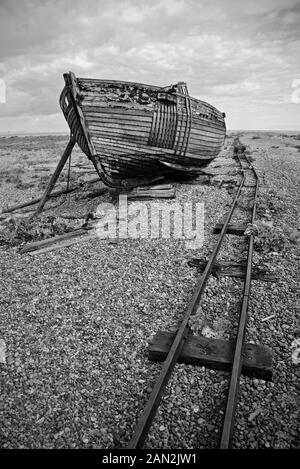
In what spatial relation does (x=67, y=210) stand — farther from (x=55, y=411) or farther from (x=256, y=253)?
(x=55, y=411)

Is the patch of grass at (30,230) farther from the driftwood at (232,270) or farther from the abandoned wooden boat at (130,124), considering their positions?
the driftwood at (232,270)

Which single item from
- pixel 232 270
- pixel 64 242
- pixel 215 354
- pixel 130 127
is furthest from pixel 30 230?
pixel 215 354

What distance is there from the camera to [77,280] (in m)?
5.83

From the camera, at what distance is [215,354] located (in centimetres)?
382

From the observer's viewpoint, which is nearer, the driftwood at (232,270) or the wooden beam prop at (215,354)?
the wooden beam prop at (215,354)

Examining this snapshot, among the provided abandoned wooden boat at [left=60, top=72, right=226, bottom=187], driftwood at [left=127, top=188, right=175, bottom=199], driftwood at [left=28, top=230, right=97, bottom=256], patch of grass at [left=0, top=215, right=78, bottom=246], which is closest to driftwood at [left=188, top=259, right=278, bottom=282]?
driftwood at [left=28, top=230, right=97, bottom=256]

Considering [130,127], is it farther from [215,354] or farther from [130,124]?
[215,354]

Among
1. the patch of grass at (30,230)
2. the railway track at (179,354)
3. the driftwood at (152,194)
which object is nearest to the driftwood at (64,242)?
the patch of grass at (30,230)

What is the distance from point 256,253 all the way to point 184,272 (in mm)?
1866

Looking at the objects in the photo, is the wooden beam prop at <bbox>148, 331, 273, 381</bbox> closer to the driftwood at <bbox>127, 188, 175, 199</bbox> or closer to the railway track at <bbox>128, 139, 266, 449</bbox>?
the railway track at <bbox>128, 139, 266, 449</bbox>

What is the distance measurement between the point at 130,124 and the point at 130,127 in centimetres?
9

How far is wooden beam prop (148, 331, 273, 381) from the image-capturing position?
11.9 ft

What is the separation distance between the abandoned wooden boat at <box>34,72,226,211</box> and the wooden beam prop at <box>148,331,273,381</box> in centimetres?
728

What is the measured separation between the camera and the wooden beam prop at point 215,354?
3.61 m
